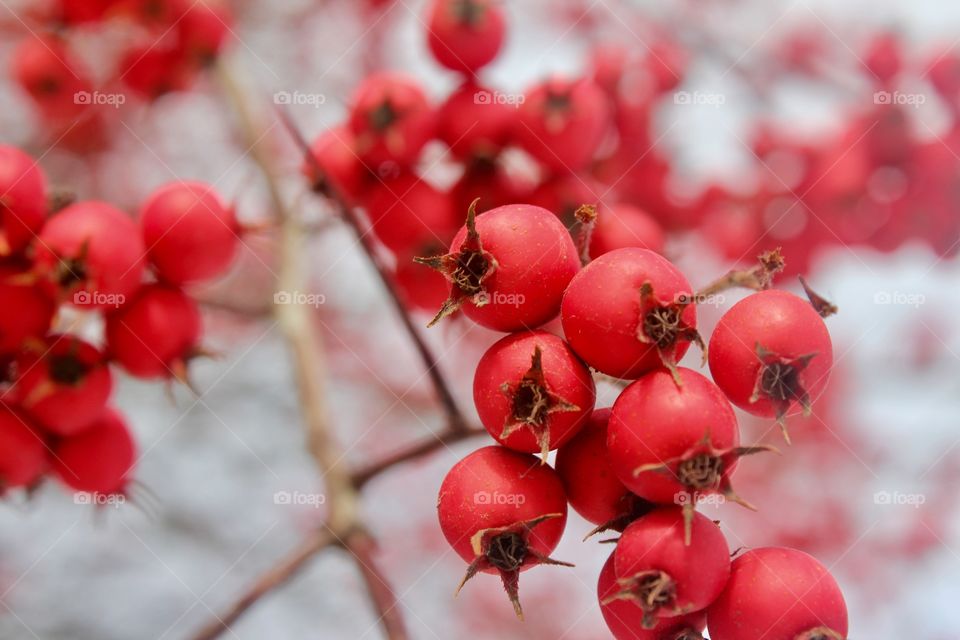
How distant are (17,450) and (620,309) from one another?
1004 mm

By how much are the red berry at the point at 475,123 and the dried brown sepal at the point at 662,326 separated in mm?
698

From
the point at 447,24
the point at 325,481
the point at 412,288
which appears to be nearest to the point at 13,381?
the point at 325,481

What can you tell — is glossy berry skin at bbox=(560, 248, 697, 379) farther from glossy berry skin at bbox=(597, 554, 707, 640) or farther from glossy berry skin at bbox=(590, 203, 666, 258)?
glossy berry skin at bbox=(590, 203, 666, 258)

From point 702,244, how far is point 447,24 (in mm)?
998

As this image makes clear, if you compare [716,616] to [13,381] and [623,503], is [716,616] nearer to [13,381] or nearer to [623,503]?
[623,503]

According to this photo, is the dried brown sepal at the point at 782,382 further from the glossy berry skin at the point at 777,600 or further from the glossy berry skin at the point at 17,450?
the glossy berry skin at the point at 17,450

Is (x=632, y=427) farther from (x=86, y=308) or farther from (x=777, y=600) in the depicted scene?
(x=86, y=308)

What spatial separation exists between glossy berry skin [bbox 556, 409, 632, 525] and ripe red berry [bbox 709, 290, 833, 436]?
0.14 metres

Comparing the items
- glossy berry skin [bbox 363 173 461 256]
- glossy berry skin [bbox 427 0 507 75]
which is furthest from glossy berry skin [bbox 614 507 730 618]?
glossy berry skin [bbox 427 0 507 75]

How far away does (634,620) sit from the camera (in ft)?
2.66

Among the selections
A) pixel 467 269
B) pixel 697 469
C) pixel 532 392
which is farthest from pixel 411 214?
pixel 697 469

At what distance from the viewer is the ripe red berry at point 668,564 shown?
0.73 meters

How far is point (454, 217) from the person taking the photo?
4.71 ft

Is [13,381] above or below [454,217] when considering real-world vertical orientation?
below
